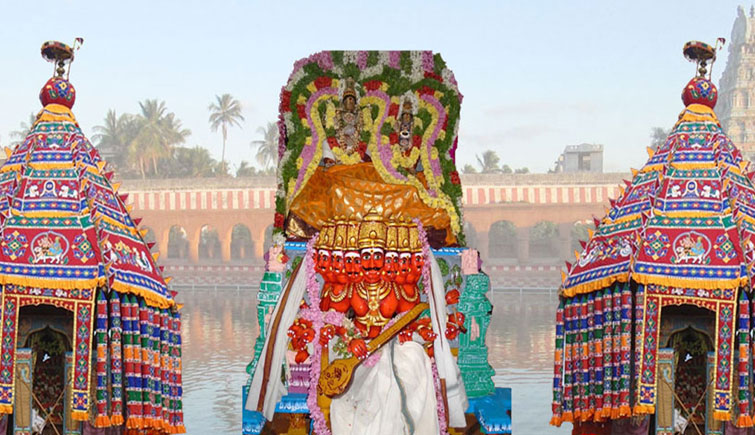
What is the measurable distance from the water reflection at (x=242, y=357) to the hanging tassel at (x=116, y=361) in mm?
4992

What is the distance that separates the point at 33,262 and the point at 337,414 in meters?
2.45

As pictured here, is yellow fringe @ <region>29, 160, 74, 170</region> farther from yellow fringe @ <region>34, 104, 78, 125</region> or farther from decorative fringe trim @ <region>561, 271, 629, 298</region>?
decorative fringe trim @ <region>561, 271, 629, 298</region>

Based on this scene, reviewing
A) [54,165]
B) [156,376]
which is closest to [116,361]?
[156,376]

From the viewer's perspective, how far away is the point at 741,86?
155ft

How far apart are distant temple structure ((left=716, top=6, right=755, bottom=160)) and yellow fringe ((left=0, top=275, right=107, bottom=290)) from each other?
144 ft

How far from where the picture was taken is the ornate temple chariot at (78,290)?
6.11 m

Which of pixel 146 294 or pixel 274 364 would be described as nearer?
pixel 146 294

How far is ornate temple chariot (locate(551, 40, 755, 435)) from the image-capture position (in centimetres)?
609

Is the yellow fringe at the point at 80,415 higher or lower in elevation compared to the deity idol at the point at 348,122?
lower

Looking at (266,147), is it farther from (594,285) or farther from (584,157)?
(594,285)

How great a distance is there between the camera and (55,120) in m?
6.48

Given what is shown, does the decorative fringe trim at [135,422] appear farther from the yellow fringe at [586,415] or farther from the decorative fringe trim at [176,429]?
the yellow fringe at [586,415]

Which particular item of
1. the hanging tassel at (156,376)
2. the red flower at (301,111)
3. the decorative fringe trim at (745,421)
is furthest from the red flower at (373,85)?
the decorative fringe trim at (745,421)

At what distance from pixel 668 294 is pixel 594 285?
0.50 m
